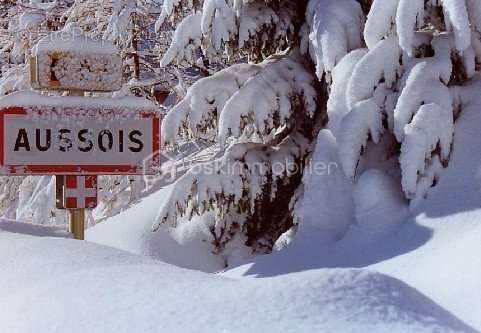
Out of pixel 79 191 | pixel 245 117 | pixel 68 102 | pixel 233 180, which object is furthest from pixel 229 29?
pixel 79 191

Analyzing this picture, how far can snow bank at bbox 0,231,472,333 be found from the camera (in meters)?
2.23

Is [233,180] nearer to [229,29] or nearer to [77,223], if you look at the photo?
[229,29]

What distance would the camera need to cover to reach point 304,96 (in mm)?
6922

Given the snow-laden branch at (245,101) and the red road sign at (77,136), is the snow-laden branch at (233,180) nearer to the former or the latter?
the snow-laden branch at (245,101)

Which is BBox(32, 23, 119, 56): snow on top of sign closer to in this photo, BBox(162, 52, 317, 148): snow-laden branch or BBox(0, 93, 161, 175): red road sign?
BBox(0, 93, 161, 175): red road sign

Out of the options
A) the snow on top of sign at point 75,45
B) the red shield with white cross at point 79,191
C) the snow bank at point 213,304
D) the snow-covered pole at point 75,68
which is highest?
the snow on top of sign at point 75,45

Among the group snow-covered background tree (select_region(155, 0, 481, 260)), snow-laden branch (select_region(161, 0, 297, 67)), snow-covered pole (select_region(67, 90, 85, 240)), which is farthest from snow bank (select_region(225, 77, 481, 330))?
snow-laden branch (select_region(161, 0, 297, 67))

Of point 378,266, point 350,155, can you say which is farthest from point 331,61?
point 378,266

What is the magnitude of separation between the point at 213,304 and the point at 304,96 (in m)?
4.78

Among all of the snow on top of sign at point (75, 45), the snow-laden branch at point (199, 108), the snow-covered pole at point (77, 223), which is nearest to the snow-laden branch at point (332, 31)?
the snow-laden branch at point (199, 108)

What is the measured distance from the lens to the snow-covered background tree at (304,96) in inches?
213

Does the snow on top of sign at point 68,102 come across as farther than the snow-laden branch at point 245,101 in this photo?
No

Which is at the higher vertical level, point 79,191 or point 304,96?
point 304,96

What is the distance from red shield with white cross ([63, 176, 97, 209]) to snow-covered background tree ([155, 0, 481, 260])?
145cm
